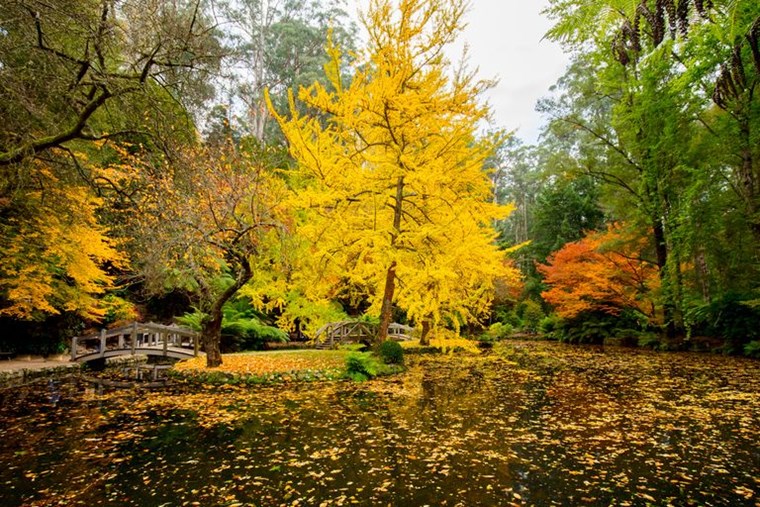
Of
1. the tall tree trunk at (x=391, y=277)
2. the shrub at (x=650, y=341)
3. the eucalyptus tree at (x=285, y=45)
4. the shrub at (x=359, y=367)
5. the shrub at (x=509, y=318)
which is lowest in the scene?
the shrub at (x=650, y=341)

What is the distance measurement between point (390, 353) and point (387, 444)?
6.80 m

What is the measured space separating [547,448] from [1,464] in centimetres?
678

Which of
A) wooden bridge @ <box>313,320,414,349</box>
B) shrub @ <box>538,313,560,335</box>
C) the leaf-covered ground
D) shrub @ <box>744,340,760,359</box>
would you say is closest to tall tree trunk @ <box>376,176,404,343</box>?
the leaf-covered ground

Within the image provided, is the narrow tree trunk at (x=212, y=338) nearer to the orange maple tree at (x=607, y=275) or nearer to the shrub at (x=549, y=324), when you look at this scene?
the orange maple tree at (x=607, y=275)

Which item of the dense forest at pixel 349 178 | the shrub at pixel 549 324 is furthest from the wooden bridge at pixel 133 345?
the shrub at pixel 549 324

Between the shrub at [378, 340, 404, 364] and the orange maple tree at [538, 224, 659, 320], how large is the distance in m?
11.4

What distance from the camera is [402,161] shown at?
10.7m

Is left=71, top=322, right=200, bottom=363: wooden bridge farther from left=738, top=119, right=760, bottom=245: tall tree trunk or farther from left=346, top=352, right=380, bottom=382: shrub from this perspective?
left=738, top=119, right=760, bottom=245: tall tree trunk

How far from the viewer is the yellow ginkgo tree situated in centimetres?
1053

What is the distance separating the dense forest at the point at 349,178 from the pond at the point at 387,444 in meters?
3.23

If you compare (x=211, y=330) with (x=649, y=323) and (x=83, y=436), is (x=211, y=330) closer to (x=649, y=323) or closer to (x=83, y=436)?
(x=83, y=436)

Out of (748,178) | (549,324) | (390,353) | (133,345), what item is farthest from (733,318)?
(133,345)

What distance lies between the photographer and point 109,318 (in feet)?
55.5

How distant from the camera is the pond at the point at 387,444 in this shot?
4148 millimetres
